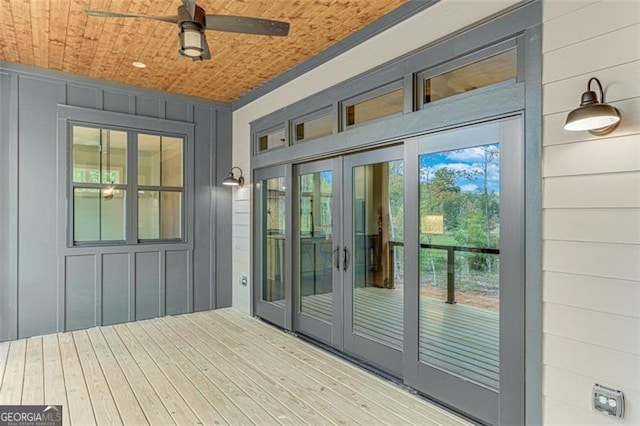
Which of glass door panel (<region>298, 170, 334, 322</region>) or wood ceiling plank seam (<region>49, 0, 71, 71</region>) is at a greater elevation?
wood ceiling plank seam (<region>49, 0, 71, 71</region>)

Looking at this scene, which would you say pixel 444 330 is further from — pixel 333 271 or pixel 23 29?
pixel 23 29

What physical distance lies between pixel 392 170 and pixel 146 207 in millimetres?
3648

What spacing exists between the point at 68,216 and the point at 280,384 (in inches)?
137

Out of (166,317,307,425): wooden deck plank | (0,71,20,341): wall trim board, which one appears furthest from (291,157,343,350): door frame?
(0,71,20,341): wall trim board

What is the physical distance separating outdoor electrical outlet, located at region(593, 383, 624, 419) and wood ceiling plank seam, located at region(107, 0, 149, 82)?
161 inches

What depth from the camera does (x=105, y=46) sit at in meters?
3.93

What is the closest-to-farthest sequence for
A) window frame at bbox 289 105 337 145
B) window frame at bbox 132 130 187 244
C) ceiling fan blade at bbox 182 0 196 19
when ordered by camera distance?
ceiling fan blade at bbox 182 0 196 19 < window frame at bbox 289 105 337 145 < window frame at bbox 132 130 187 244

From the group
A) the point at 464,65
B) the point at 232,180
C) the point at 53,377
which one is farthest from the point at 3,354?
the point at 464,65

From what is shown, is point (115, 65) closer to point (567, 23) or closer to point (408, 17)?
point (408, 17)

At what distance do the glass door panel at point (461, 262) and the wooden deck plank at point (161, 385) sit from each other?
1.88m

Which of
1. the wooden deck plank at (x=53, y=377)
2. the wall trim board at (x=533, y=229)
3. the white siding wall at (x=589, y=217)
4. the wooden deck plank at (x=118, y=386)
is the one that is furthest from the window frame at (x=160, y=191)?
the white siding wall at (x=589, y=217)

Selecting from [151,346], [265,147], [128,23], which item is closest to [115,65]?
[128,23]

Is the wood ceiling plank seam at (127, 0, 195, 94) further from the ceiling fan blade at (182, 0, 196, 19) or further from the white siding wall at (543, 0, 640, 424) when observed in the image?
the white siding wall at (543, 0, 640, 424)

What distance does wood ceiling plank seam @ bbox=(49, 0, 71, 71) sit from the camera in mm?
3191
